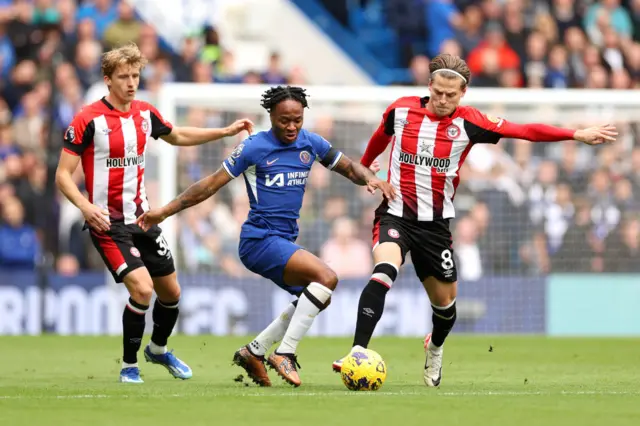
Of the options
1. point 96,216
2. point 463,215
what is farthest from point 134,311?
point 463,215

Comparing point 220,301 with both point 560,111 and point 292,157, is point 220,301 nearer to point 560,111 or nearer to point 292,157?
point 560,111

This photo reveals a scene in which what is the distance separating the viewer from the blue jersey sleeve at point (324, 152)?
9.55 metres

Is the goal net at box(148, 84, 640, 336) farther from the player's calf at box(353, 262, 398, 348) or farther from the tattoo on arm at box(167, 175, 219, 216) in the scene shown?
the player's calf at box(353, 262, 398, 348)

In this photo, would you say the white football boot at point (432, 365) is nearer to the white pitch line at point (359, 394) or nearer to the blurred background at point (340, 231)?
the white pitch line at point (359, 394)

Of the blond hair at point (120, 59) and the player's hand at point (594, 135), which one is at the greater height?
the blond hair at point (120, 59)

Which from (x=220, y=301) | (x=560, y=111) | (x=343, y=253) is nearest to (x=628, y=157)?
(x=560, y=111)

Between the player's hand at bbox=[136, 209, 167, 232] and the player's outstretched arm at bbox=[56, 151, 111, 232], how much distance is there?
30 cm

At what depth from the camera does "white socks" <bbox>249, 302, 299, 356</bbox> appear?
369 inches

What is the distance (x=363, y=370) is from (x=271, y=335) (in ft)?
3.13

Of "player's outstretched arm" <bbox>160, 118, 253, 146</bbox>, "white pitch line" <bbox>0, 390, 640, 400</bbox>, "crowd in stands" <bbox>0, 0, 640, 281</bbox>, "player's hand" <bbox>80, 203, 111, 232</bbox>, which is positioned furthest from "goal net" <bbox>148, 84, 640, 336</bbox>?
"white pitch line" <bbox>0, 390, 640, 400</bbox>

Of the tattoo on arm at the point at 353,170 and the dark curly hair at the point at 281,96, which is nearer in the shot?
the dark curly hair at the point at 281,96

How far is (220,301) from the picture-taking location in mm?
16562

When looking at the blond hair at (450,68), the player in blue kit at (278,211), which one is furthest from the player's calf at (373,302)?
the blond hair at (450,68)

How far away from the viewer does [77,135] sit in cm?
975
